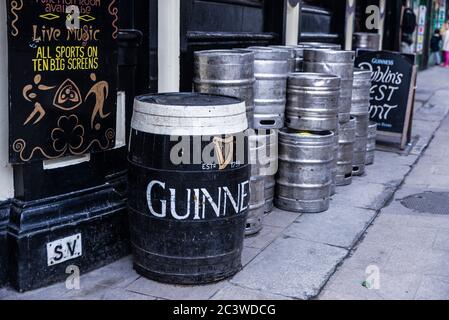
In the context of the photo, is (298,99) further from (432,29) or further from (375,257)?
(432,29)

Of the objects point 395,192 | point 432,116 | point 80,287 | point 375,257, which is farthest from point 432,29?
point 80,287

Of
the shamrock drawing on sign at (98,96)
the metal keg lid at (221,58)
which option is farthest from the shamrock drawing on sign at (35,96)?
the metal keg lid at (221,58)

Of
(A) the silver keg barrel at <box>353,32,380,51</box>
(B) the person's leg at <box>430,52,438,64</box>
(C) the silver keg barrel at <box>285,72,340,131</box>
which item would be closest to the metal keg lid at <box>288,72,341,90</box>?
(C) the silver keg barrel at <box>285,72,340,131</box>

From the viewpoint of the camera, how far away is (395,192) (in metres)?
6.91

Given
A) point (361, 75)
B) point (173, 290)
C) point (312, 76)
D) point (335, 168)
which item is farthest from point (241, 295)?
point (361, 75)

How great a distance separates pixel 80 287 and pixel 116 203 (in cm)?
72

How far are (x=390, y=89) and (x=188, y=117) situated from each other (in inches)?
223

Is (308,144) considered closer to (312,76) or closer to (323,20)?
(312,76)

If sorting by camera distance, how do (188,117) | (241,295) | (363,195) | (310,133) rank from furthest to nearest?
1. (363,195)
2. (310,133)
3. (241,295)
4. (188,117)

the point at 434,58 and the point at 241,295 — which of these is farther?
the point at 434,58

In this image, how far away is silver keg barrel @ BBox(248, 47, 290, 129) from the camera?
5.48 metres

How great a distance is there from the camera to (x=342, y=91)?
643 cm

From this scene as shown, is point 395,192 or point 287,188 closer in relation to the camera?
point 287,188

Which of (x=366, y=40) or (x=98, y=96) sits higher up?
(x=366, y=40)
